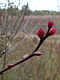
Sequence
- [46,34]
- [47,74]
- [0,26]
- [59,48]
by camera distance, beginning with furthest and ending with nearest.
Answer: [59,48]
[47,74]
[0,26]
[46,34]

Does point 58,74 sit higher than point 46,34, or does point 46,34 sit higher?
point 46,34

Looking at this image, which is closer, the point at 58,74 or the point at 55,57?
the point at 58,74

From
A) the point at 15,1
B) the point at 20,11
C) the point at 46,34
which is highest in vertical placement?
the point at 46,34

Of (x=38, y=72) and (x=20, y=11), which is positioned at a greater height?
(x=20, y=11)

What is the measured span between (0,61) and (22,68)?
422mm

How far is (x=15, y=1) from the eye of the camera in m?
2.89

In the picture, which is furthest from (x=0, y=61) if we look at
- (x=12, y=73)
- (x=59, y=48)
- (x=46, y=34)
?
(x=46, y=34)

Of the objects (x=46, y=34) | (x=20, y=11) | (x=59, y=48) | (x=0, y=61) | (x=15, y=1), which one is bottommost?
(x=59, y=48)

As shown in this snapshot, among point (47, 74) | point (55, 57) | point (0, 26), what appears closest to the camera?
point (0, 26)

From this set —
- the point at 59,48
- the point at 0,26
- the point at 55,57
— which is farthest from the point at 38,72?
the point at 59,48

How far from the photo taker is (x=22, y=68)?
3709mm

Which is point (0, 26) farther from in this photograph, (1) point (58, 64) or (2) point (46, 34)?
(2) point (46, 34)

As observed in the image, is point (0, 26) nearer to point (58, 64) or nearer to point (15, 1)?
point (15, 1)

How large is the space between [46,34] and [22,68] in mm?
3119
